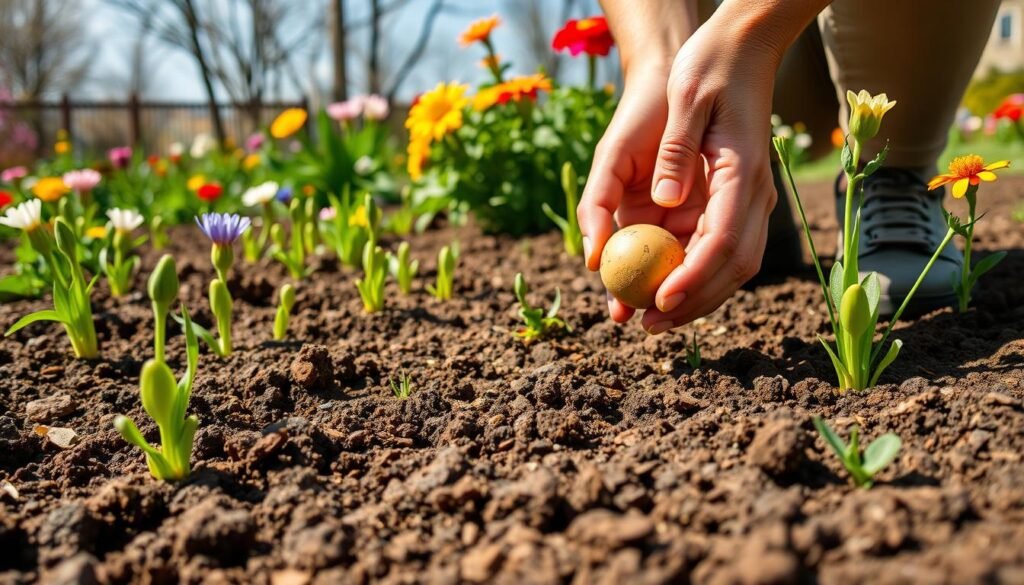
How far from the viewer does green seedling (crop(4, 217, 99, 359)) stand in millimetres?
1992

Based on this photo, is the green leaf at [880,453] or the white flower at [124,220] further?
the white flower at [124,220]

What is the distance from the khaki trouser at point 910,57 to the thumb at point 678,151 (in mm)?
846

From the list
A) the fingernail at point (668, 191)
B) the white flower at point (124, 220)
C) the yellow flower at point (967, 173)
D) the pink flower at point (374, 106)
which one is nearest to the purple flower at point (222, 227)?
the white flower at point (124, 220)

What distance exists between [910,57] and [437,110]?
2.00m

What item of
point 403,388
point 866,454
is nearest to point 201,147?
point 403,388

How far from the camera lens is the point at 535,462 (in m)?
1.44

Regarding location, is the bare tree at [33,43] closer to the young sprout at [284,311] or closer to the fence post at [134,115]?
the fence post at [134,115]

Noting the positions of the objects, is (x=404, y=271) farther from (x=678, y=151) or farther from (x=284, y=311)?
(x=678, y=151)


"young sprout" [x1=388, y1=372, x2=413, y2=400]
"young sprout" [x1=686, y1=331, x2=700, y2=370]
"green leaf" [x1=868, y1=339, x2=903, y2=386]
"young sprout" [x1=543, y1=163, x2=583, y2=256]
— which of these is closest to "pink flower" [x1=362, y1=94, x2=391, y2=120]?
"young sprout" [x1=543, y1=163, x2=583, y2=256]

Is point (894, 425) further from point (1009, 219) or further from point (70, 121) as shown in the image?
point (70, 121)

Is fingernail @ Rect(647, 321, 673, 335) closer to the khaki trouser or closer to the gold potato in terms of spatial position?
the gold potato

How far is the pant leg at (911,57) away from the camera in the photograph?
212 cm

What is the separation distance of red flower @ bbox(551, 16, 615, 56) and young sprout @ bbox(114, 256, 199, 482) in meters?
2.11

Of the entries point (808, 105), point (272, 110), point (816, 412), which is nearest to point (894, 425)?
point (816, 412)
